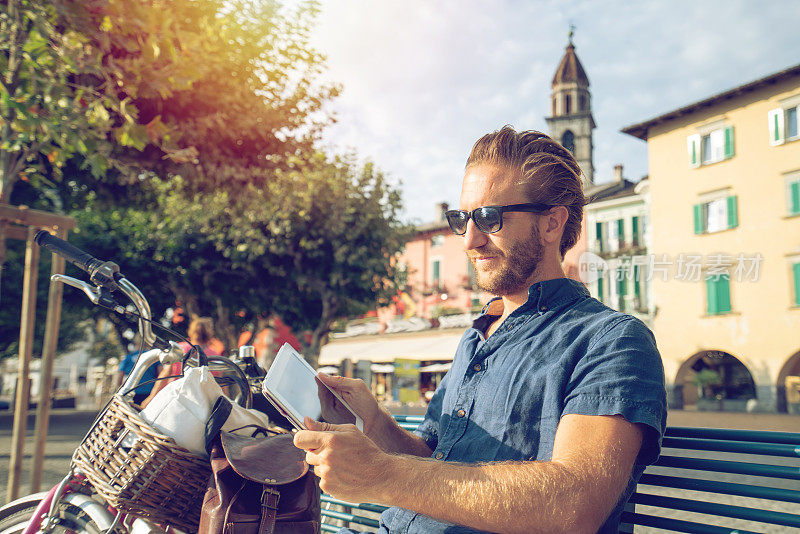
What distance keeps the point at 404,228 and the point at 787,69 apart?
646 inches

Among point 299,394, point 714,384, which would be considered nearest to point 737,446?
point 299,394

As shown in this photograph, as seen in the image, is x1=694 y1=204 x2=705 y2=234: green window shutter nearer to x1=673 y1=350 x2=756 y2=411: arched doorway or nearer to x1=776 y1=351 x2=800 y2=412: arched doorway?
x1=673 y1=350 x2=756 y2=411: arched doorway

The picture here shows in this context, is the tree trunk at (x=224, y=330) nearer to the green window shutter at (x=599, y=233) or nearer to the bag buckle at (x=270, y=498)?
the bag buckle at (x=270, y=498)

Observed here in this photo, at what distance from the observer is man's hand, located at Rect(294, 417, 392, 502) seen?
4.52 ft

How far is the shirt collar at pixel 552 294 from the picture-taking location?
1.93m

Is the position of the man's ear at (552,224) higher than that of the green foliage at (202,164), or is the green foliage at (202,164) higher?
the green foliage at (202,164)

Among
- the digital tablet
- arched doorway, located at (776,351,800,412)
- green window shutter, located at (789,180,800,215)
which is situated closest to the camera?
the digital tablet

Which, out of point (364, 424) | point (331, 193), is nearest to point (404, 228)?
point (331, 193)

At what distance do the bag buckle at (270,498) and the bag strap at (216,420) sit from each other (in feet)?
0.65

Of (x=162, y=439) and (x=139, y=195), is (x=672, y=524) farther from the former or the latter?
(x=139, y=195)

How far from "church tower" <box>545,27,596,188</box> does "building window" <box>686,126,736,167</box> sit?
57.2ft

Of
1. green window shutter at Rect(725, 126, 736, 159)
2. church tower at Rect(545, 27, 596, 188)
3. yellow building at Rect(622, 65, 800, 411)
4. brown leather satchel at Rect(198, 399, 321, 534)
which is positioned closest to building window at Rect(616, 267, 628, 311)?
yellow building at Rect(622, 65, 800, 411)

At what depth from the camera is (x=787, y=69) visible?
22922 mm

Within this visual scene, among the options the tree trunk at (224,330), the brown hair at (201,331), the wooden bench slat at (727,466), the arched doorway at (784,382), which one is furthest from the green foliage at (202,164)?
the arched doorway at (784,382)
